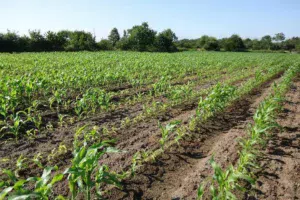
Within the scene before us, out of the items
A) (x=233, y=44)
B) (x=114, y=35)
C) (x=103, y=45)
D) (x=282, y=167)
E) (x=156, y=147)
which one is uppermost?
(x=114, y=35)

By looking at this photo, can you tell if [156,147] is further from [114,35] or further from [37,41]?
[114,35]

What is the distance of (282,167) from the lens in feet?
12.2

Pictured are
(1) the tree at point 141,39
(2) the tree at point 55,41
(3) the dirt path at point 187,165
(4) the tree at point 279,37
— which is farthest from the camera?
(4) the tree at point 279,37

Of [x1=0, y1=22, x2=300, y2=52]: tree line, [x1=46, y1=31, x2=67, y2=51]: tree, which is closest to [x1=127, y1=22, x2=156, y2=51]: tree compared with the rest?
[x1=0, y1=22, x2=300, y2=52]: tree line

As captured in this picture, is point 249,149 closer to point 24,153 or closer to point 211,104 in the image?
point 211,104

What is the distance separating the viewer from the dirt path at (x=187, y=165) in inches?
121

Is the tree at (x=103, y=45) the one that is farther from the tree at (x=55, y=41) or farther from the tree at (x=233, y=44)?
the tree at (x=233, y=44)

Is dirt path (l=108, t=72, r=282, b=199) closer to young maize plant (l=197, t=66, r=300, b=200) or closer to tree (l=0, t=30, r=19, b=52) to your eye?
young maize plant (l=197, t=66, r=300, b=200)

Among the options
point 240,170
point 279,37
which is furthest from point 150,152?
point 279,37

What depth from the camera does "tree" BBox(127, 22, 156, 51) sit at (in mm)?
50438

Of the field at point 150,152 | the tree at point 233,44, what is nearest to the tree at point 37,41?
the field at point 150,152

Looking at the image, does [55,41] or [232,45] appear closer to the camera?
[55,41]

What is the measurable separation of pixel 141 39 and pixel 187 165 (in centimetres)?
4943

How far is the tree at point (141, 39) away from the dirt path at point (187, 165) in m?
46.7
